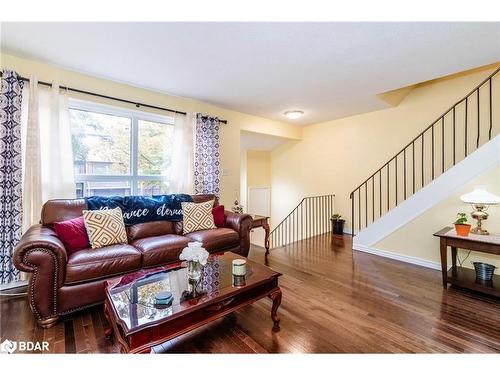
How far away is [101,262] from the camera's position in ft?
6.82

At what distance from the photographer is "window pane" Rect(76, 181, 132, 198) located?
3.04 m

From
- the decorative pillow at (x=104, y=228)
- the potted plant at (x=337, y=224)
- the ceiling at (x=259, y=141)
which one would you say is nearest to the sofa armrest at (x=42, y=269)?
the decorative pillow at (x=104, y=228)

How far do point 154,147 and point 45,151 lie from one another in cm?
129

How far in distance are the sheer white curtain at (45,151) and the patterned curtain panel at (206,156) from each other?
164 cm

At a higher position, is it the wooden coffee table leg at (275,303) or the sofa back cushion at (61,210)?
the sofa back cushion at (61,210)

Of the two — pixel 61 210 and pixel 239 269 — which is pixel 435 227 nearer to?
pixel 239 269

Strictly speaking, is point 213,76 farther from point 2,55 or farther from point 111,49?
point 2,55

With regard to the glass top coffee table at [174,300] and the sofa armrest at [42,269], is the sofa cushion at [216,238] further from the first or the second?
the sofa armrest at [42,269]

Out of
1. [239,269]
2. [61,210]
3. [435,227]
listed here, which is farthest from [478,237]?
[61,210]

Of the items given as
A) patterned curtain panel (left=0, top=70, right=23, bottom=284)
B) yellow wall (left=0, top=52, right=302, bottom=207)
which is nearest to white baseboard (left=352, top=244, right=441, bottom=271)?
yellow wall (left=0, top=52, right=302, bottom=207)

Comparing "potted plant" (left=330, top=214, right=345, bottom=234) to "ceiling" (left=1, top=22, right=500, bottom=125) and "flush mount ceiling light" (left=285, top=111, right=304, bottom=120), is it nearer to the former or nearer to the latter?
"flush mount ceiling light" (left=285, top=111, right=304, bottom=120)

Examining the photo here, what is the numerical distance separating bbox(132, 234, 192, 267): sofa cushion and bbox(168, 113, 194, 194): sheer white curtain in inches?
45.9

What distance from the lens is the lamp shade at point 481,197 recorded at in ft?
7.81
